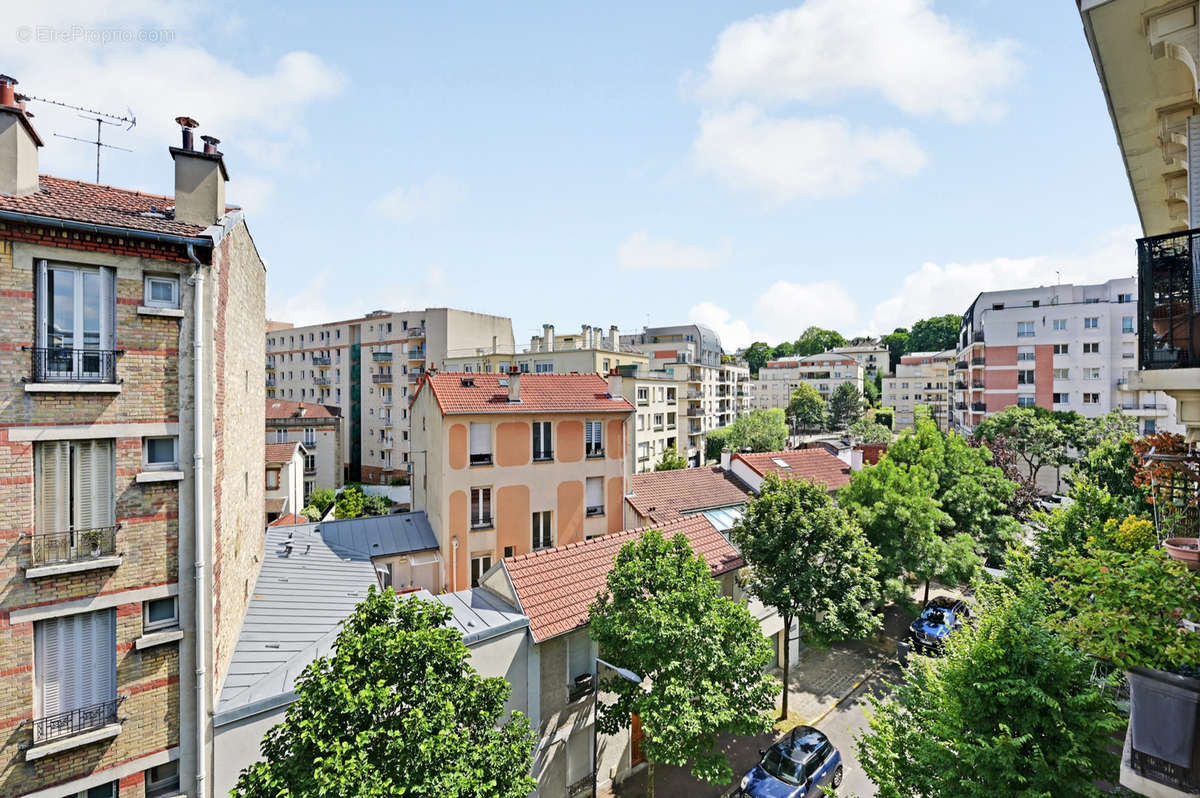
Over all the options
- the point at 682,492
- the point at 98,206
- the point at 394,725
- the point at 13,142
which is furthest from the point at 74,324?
the point at 682,492

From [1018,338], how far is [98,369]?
68719 millimetres

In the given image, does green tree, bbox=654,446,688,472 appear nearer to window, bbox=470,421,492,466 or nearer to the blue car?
window, bbox=470,421,492,466

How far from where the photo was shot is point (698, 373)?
66.3 m

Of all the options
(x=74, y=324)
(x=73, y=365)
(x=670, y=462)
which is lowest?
(x=670, y=462)

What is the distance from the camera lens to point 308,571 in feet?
57.1

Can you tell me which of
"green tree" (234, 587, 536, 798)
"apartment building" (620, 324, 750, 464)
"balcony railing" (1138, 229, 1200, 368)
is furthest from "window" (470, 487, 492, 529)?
"apartment building" (620, 324, 750, 464)

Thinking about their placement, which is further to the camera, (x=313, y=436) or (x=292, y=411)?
(x=313, y=436)

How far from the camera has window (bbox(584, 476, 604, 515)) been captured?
25109 mm

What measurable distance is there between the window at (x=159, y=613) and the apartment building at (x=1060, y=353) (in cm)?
6332

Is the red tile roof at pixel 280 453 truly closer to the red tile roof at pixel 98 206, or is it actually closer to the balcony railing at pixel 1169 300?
the red tile roof at pixel 98 206

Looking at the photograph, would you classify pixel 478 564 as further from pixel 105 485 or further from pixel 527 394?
pixel 105 485

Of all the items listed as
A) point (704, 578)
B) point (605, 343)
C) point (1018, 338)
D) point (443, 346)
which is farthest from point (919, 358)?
point (704, 578)

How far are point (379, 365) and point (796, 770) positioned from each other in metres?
53.1

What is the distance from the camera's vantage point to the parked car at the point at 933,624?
22.0 metres
